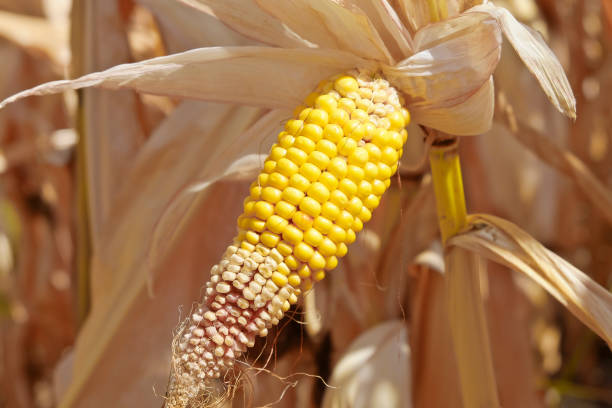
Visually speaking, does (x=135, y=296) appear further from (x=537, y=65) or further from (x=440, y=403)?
(x=537, y=65)

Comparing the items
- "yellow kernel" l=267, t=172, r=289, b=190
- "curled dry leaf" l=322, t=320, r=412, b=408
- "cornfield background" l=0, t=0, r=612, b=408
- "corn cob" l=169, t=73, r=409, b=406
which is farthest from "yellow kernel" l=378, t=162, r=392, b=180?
"curled dry leaf" l=322, t=320, r=412, b=408

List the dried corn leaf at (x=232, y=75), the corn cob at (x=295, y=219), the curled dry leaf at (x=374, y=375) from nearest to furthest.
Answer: the corn cob at (x=295, y=219)
the dried corn leaf at (x=232, y=75)
the curled dry leaf at (x=374, y=375)

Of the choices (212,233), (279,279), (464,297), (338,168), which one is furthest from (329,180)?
(212,233)

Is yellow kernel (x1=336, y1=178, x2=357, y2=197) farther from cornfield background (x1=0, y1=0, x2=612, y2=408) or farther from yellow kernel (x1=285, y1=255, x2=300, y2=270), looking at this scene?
cornfield background (x1=0, y1=0, x2=612, y2=408)

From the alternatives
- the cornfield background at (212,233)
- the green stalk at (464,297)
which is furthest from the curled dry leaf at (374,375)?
the green stalk at (464,297)

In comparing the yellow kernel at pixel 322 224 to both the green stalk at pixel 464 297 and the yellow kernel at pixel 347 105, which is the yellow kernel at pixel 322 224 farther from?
the green stalk at pixel 464 297

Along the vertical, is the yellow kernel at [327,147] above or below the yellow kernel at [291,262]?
above

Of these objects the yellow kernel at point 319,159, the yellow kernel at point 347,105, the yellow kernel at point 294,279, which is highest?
the yellow kernel at point 347,105
